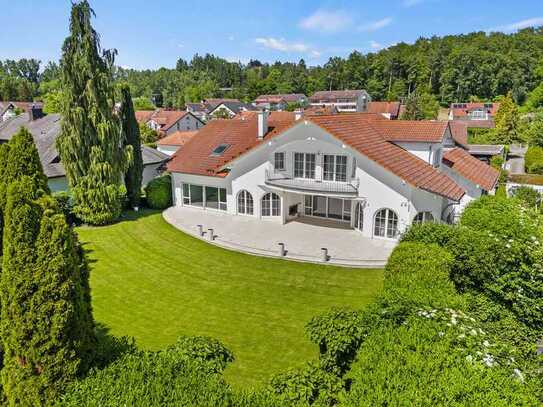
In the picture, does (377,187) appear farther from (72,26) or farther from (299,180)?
(72,26)

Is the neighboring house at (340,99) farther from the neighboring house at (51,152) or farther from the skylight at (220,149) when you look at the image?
the skylight at (220,149)

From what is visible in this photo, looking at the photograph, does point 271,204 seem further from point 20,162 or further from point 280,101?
point 280,101

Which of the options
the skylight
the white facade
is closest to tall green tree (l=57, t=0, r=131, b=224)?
the white facade

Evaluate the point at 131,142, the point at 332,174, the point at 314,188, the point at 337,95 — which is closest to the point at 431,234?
the point at 314,188

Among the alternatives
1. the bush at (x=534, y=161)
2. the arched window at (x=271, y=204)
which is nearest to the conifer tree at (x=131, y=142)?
the arched window at (x=271, y=204)

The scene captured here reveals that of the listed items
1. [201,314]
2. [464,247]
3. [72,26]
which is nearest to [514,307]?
[464,247]

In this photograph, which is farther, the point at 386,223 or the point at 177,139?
the point at 177,139
